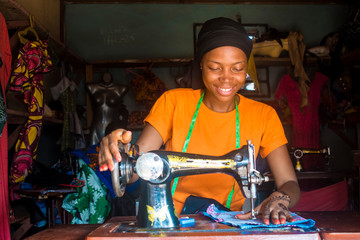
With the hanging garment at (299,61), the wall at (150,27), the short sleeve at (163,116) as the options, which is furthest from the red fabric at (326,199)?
the short sleeve at (163,116)

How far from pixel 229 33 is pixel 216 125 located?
0.47 meters

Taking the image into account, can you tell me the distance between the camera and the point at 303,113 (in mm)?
5262

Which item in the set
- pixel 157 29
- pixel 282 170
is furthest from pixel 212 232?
pixel 157 29

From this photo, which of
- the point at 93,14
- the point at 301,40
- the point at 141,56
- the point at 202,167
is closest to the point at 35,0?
the point at 93,14

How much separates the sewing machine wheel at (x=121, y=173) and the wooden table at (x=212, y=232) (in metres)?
0.15

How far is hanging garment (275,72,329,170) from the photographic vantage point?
17.2 ft

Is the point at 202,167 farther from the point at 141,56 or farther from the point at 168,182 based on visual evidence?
the point at 141,56

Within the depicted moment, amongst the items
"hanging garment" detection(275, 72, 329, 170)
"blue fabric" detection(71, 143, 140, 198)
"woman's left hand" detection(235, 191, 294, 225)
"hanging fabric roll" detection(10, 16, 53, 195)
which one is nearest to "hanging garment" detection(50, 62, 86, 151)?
"hanging fabric roll" detection(10, 16, 53, 195)

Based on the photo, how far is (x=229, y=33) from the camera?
1787 millimetres

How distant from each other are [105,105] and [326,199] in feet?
9.82

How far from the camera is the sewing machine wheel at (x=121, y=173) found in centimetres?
124

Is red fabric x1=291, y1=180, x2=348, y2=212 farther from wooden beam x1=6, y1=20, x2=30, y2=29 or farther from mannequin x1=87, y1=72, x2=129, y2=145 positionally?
wooden beam x1=6, y1=20, x2=30, y2=29

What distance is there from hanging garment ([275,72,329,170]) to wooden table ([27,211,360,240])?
12.7 ft

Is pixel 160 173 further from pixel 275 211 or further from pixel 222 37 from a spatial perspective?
pixel 222 37
